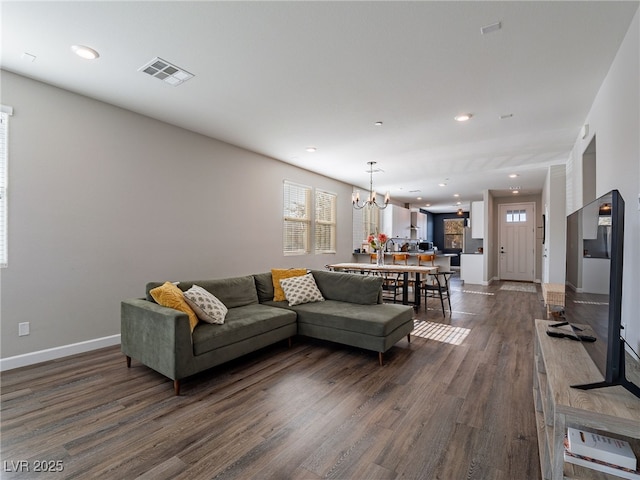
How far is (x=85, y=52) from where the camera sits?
2.50m

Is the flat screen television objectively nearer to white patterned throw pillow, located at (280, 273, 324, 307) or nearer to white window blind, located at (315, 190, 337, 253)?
white patterned throw pillow, located at (280, 273, 324, 307)

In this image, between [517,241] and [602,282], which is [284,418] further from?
[517,241]

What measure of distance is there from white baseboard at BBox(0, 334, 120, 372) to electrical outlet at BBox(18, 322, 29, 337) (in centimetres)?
20

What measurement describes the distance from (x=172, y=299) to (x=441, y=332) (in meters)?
3.35

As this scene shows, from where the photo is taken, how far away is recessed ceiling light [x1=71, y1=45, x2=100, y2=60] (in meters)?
2.44

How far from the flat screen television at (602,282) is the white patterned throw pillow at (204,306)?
106 inches

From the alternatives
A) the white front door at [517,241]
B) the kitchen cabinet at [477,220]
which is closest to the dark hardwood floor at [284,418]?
the kitchen cabinet at [477,220]

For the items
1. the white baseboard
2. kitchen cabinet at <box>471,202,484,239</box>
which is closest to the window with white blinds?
the white baseboard

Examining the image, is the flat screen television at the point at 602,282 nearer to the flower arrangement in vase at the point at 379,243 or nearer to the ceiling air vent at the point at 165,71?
the ceiling air vent at the point at 165,71

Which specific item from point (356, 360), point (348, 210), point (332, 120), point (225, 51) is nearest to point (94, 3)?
point (225, 51)

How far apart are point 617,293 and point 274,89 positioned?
3.02m

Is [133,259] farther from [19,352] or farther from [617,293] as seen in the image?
[617,293]

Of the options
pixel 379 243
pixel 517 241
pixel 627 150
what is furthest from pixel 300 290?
pixel 517 241

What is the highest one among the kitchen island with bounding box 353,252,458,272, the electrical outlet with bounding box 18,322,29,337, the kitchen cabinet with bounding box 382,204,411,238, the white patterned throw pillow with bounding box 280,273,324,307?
the kitchen cabinet with bounding box 382,204,411,238
